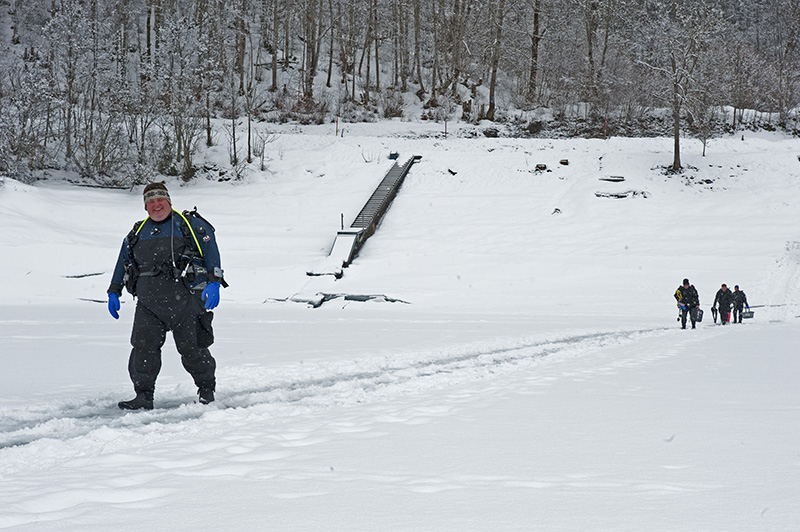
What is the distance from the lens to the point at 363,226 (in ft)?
81.2

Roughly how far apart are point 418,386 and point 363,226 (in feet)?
60.5

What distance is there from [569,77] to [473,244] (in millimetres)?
27417

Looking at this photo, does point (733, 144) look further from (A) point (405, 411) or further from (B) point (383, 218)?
(A) point (405, 411)

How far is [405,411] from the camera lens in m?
5.13

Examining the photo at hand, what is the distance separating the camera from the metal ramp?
21.7m

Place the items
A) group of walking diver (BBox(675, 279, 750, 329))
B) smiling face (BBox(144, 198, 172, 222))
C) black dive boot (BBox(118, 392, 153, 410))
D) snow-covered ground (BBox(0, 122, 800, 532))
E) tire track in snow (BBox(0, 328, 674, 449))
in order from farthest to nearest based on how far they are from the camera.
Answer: group of walking diver (BBox(675, 279, 750, 329)), smiling face (BBox(144, 198, 172, 222)), black dive boot (BBox(118, 392, 153, 410)), tire track in snow (BBox(0, 328, 674, 449)), snow-covered ground (BBox(0, 122, 800, 532))

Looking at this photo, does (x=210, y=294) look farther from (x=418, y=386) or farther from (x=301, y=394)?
(x=418, y=386)

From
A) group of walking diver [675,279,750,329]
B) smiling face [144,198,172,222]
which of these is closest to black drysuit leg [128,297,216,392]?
smiling face [144,198,172,222]

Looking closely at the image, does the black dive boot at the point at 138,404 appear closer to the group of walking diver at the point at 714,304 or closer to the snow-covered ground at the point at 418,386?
the snow-covered ground at the point at 418,386

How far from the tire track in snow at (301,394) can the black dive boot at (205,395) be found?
0.13 meters

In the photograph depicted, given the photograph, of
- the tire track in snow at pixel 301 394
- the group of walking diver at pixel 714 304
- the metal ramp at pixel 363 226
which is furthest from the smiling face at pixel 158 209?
the metal ramp at pixel 363 226

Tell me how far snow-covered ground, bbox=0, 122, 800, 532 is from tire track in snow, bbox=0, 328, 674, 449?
39 millimetres

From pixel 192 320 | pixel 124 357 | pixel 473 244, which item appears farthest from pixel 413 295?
pixel 192 320

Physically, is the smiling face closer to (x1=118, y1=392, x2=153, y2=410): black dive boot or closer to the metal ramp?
(x1=118, y1=392, x2=153, y2=410): black dive boot
